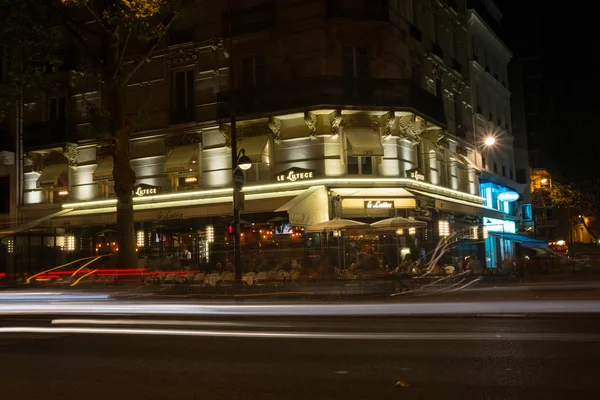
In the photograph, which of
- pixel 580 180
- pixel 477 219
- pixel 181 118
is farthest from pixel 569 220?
pixel 181 118

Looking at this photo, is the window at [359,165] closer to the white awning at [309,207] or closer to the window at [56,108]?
the white awning at [309,207]

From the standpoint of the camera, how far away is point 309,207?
2472cm

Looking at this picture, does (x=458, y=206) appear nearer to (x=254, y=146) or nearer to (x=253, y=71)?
(x=254, y=146)

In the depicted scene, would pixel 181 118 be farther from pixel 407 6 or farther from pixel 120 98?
pixel 407 6

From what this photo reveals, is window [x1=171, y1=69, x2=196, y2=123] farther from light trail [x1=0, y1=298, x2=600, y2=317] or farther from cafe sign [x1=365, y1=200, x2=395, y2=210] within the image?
light trail [x1=0, y1=298, x2=600, y2=317]

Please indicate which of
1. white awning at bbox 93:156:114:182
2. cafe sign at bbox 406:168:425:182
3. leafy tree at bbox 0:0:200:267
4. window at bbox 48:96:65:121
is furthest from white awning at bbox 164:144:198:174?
cafe sign at bbox 406:168:425:182

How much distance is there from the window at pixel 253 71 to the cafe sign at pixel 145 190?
20.7ft

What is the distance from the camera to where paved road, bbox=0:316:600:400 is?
6.79 metres

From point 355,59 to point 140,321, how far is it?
53.3 feet

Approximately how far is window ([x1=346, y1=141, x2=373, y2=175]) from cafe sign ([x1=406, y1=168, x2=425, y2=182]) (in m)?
1.74

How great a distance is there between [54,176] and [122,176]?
11.3m

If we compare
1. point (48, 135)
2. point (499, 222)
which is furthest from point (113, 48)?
point (499, 222)

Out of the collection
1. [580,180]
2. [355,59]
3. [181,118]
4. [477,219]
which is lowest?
[477,219]

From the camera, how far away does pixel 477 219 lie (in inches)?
1321
